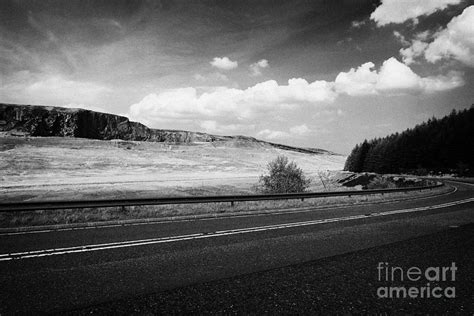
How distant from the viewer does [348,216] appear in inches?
448

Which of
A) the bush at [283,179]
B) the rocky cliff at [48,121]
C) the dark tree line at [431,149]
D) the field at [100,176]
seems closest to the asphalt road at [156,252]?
the bush at [283,179]

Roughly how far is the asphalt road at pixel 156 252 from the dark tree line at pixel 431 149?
70.0 meters

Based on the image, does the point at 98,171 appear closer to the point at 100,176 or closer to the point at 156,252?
the point at 100,176

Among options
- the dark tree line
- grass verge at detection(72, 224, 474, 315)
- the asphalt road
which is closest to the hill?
the dark tree line

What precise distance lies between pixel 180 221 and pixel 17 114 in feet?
684

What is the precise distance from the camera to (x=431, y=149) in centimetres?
7038

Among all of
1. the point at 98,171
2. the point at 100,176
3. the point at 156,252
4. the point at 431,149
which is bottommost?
the point at 100,176

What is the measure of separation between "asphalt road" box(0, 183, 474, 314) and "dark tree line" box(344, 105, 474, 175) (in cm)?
6997

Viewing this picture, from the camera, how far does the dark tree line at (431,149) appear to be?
63.8 m

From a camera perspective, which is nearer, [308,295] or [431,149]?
[308,295]

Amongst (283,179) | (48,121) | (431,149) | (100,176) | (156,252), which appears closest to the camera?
(156,252)

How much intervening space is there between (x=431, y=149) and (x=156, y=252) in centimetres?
8285

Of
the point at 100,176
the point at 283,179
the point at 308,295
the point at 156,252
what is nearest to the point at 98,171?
the point at 100,176

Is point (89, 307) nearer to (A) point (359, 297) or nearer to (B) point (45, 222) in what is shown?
(A) point (359, 297)
